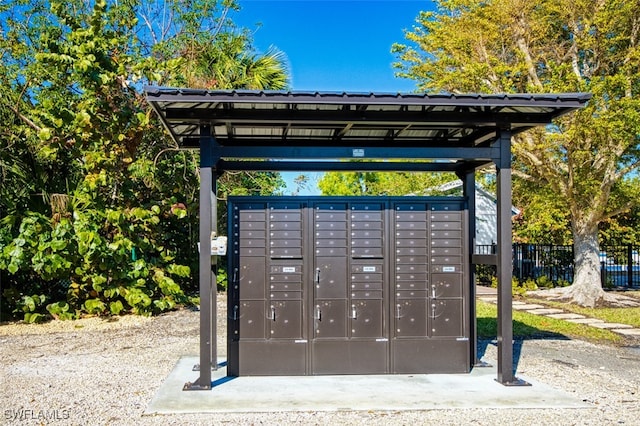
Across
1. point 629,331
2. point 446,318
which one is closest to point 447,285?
point 446,318

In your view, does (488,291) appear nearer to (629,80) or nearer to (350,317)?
(629,80)

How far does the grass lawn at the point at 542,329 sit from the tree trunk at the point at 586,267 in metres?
3.03

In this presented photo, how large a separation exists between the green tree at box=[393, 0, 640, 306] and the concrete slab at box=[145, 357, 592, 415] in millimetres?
7499

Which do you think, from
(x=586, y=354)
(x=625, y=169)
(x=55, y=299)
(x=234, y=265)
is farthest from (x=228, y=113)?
(x=625, y=169)

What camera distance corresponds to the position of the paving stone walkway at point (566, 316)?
10070 millimetres

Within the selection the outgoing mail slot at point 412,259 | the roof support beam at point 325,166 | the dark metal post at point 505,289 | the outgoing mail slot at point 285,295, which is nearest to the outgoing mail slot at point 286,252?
the outgoing mail slot at point 285,295

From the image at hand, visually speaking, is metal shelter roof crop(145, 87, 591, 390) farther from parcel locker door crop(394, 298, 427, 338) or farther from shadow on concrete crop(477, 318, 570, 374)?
shadow on concrete crop(477, 318, 570, 374)

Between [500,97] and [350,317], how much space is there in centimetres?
254

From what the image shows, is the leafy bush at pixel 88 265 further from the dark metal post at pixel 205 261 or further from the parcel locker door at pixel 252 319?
the dark metal post at pixel 205 261

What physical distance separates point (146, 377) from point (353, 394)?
222 cm

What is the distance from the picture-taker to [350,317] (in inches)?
243

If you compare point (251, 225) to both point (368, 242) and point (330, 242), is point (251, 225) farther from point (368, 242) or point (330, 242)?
point (368, 242)

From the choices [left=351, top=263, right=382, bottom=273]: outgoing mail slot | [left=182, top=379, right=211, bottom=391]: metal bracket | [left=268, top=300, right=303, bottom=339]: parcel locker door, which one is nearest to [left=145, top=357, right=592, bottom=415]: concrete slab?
[left=182, top=379, right=211, bottom=391]: metal bracket

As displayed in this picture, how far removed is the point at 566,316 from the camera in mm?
11773
